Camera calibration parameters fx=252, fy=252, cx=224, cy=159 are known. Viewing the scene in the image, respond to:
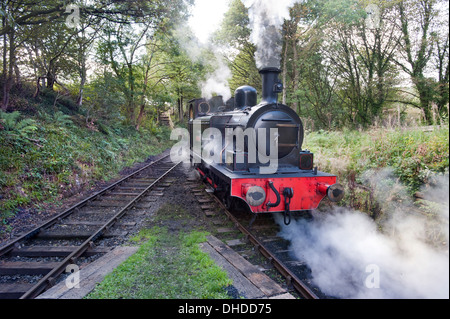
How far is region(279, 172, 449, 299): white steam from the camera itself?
99.3 inches

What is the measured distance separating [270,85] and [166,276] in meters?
3.99

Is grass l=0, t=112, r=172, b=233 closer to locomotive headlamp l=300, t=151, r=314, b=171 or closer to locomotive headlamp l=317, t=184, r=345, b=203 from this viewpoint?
locomotive headlamp l=300, t=151, r=314, b=171

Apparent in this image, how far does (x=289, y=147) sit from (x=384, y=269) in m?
2.53

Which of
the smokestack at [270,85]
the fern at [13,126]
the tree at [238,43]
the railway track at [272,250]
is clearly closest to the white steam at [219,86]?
the tree at [238,43]

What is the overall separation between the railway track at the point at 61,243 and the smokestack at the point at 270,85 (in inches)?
152

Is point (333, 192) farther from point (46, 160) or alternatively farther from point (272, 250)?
point (46, 160)

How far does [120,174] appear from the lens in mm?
9742

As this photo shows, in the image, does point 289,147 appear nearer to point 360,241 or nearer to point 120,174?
point 360,241

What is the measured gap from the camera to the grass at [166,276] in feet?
9.35

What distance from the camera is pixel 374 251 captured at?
149 inches

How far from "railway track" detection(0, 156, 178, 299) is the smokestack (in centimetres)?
387

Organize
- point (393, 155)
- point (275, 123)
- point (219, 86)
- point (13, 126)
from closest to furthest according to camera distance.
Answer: point (275, 123)
point (393, 155)
point (13, 126)
point (219, 86)

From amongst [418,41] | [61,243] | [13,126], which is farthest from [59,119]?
[418,41]

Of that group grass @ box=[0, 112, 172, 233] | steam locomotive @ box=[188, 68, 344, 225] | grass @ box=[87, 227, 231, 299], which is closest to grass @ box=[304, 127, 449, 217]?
steam locomotive @ box=[188, 68, 344, 225]
